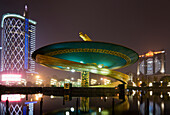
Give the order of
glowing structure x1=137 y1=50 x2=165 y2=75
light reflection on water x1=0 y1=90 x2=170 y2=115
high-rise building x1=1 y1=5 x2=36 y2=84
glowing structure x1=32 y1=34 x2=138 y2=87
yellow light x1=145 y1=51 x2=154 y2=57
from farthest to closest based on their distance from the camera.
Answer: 1. yellow light x1=145 y1=51 x2=154 y2=57
2. glowing structure x1=137 y1=50 x2=165 y2=75
3. high-rise building x1=1 y1=5 x2=36 y2=84
4. glowing structure x1=32 y1=34 x2=138 y2=87
5. light reflection on water x1=0 y1=90 x2=170 y2=115

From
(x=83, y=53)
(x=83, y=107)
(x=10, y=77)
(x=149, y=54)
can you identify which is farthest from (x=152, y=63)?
(x=83, y=107)

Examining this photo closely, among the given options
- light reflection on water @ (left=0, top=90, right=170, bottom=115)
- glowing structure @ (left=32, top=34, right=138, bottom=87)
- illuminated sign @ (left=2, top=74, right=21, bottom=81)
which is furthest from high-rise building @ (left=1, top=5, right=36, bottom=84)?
light reflection on water @ (left=0, top=90, right=170, bottom=115)

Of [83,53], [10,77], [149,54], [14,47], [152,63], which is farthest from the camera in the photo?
[149,54]

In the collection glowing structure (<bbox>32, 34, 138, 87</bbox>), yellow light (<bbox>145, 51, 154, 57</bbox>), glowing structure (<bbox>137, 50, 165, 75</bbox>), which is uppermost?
yellow light (<bbox>145, 51, 154, 57</bbox>)

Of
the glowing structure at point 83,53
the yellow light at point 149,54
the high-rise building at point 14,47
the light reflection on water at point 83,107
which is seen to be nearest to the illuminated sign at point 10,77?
the high-rise building at point 14,47

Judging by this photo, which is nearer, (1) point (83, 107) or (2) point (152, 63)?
(1) point (83, 107)

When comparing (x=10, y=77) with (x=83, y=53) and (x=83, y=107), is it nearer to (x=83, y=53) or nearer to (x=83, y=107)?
(x=83, y=53)

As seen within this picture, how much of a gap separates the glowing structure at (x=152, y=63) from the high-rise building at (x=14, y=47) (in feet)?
397

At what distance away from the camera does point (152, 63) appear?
170m

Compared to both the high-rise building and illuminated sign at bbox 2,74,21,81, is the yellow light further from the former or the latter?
illuminated sign at bbox 2,74,21,81

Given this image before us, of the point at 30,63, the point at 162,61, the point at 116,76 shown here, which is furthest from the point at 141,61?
the point at 116,76

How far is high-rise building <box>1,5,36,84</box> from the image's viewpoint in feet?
416

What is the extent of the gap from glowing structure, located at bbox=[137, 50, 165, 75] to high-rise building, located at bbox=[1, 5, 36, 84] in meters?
121

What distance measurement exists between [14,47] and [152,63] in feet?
447
